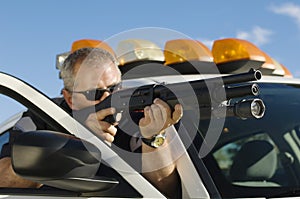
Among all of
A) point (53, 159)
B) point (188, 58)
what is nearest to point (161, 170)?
point (53, 159)

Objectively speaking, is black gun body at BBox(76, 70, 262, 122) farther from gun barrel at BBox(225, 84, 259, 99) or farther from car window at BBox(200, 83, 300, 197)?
car window at BBox(200, 83, 300, 197)

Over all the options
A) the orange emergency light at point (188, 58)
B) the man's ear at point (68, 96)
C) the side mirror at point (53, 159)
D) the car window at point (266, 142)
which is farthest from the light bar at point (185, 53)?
the side mirror at point (53, 159)

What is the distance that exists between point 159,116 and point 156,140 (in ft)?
0.52

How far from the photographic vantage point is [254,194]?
276 cm

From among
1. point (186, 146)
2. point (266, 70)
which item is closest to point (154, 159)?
point (186, 146)

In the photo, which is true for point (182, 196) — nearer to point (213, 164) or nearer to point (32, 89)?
point (213, 164)

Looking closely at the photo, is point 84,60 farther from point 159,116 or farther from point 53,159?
point 53,159

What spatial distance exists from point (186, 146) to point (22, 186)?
685 millimetres

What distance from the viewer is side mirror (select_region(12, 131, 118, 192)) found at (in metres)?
1.96

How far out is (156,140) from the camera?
97.0 inches

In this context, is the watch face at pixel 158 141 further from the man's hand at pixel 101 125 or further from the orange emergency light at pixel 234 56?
the orange emergency light at pixel 234 56

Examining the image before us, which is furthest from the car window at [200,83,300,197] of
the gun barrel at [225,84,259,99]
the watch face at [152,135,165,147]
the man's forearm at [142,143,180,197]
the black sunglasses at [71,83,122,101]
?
the gun barrel at [225,84,259,99]

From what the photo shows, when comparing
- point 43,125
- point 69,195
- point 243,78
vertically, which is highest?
point 243,78

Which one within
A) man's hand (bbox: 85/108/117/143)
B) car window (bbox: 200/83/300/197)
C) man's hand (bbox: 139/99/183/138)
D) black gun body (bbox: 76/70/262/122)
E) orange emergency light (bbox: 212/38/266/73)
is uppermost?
black gun body (bbox: 76/70/262/122)
